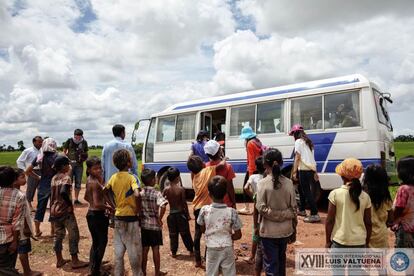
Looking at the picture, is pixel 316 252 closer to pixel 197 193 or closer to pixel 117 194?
pixel 197 193

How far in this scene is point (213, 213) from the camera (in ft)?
11.3

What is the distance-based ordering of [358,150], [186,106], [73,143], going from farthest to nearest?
[186,106]
[73,143]
[358,150]

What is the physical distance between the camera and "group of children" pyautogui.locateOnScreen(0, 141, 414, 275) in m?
3.21

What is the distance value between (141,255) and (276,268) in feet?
4.85

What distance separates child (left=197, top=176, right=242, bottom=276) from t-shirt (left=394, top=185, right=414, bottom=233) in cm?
150

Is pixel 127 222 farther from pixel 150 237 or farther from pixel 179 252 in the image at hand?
pixel 179 252

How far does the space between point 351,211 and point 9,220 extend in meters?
3.38

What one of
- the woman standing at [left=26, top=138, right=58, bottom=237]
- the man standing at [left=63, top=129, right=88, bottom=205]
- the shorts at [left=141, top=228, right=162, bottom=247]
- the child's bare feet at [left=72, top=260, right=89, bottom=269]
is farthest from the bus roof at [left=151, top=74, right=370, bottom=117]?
the child's bare feet at [left=72, top=260, right=89, bottom=269]

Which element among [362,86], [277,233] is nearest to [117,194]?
[277,233]

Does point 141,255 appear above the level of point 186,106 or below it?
below

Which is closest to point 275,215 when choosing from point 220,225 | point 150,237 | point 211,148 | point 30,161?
point 220,225

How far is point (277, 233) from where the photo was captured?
337 centimetres

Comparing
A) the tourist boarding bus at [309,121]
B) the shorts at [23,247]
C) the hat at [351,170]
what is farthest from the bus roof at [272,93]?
the shorts at [23,247]

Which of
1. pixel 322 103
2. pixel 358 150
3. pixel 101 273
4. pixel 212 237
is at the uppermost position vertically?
pixel 322 103
